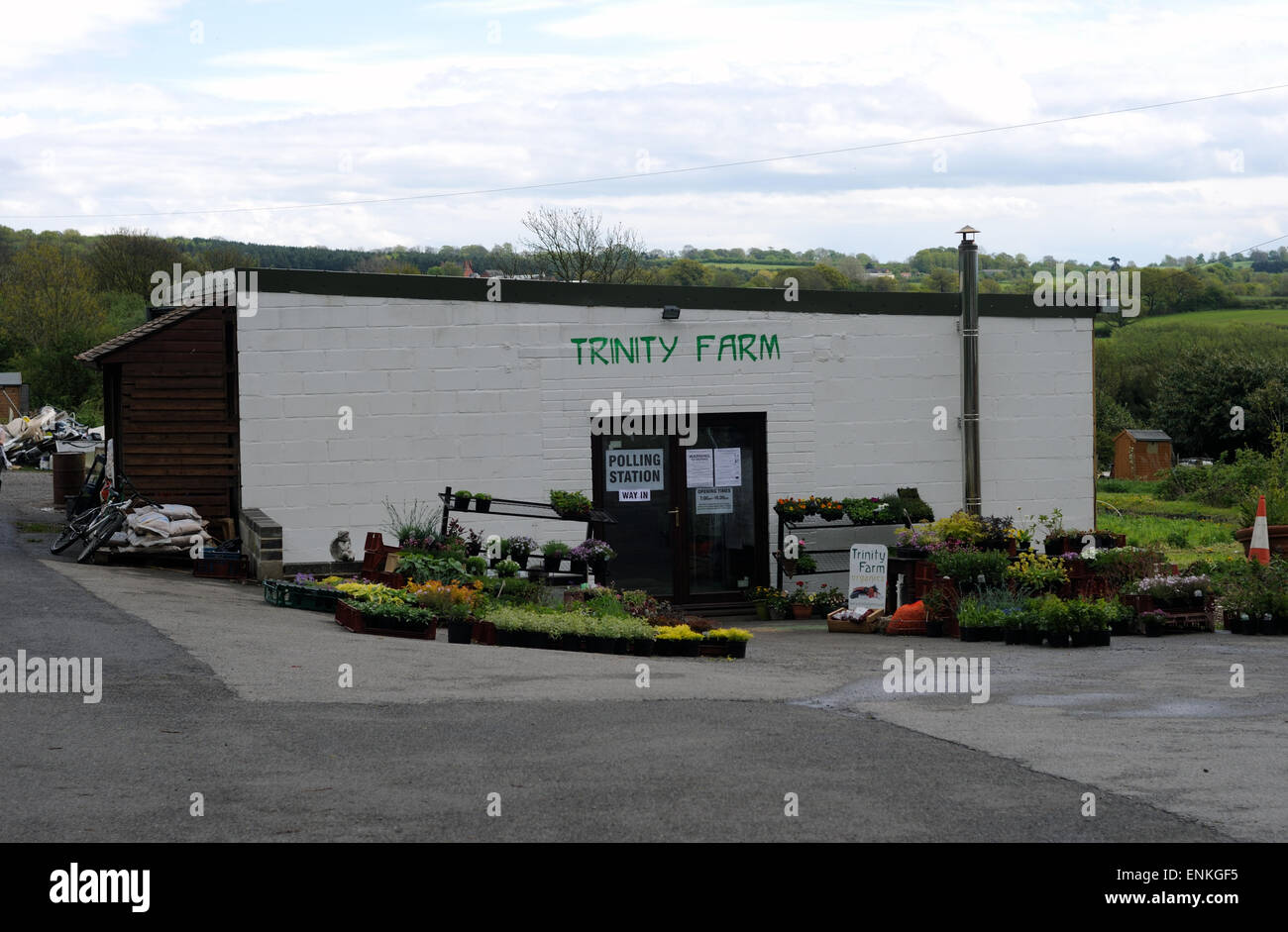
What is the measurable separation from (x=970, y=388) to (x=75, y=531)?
444 inches

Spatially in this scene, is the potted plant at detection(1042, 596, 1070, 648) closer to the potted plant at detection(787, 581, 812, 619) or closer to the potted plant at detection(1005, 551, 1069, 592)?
the potted plant at detection(1005, 551, 1069, 592)

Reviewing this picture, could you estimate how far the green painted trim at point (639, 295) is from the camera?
15.5 metres

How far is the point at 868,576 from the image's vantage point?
50.1 feet

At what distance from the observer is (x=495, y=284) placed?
629 inches

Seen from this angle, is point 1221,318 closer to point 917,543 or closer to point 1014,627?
point 917,543

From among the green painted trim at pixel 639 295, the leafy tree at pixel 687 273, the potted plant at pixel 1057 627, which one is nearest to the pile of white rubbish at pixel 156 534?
the green painted trim at pixel 639 295

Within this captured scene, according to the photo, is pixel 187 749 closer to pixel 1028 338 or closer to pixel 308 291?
pixel 308 291

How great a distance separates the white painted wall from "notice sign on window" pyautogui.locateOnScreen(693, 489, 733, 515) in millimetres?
565

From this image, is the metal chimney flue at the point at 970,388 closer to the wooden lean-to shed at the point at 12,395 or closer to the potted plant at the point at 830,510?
the potted plant at the point at 830,510

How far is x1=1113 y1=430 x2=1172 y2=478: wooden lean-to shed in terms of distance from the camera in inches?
2074

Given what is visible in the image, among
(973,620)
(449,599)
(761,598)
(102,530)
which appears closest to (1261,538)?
(973,620)

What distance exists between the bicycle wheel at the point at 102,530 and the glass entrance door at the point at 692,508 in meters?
5.54

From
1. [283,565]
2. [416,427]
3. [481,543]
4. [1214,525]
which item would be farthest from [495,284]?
[1214,525]

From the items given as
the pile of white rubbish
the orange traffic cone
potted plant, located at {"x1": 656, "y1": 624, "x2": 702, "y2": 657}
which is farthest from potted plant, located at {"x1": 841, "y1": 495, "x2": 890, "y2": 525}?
the pile of white rubbish
